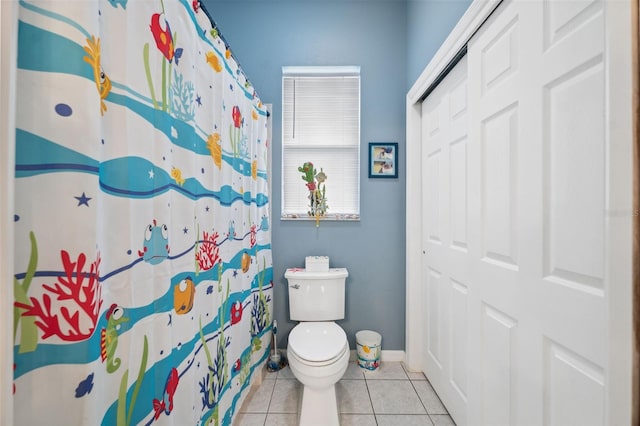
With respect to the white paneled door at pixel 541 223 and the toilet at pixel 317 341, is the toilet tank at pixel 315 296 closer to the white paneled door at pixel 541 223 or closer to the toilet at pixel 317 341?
the toilet at pixel 317 341

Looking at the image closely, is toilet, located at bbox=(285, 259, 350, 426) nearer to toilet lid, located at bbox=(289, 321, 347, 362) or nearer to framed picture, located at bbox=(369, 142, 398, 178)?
toilet lid, located at bbox=(289, 321, 347, 362)

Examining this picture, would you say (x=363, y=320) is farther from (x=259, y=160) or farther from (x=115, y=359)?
(x=115, y=359)

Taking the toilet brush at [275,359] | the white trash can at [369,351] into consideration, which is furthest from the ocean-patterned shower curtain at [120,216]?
the white trash can at [369,351]

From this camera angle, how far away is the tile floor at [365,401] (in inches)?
54.5

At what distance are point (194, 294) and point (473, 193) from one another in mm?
1215

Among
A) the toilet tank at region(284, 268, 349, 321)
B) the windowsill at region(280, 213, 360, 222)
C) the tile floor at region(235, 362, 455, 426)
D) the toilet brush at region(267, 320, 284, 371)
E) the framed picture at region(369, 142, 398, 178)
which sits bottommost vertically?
the tile floor at region(235, 362, 455, 426)

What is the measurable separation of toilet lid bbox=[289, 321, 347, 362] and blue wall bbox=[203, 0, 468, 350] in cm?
42

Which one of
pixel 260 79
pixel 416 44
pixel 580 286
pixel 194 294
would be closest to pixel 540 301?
pixel 580 286

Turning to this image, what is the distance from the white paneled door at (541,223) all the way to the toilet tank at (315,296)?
2.55 ft

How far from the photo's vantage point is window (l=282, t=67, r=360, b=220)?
206 centimetres

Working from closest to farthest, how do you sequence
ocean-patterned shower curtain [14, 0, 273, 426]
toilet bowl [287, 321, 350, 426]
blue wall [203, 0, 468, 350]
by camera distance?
ocean-patterned shower curtain [14, 0, 273, 426] → toilet bowl [287, 321, 350, 426] → blue wall [203, 0, 468, 350]

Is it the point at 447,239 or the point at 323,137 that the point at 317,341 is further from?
the point at 323,137

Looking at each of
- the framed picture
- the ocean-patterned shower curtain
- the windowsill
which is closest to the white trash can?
the windowsill

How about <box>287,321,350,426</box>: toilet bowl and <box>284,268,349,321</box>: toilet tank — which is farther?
<box>284,268,349,321</box>: toilet tank
